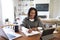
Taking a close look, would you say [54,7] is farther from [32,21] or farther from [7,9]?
[32,21]

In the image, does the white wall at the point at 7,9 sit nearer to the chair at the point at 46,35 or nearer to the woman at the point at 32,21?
the woman at the point at 32,21

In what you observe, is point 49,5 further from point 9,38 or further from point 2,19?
point 9,38

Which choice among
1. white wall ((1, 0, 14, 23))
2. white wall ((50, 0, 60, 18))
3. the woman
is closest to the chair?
the woman

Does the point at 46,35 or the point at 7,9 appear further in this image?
the point at 7,9

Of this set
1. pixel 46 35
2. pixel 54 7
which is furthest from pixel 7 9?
pixel 46 35

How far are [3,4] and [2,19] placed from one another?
2.08 feet

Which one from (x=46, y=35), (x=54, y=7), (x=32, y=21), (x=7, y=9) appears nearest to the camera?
(x=46, y=35)

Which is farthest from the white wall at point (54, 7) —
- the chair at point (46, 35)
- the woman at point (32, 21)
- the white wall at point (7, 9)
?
the chair at point (46, 35)

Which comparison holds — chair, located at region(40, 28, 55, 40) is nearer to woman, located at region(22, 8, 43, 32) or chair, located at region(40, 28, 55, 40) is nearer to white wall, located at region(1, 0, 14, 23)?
woman, located at region(22, 8, 43, 32)

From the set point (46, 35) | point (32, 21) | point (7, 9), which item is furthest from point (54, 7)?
point (46, 35)

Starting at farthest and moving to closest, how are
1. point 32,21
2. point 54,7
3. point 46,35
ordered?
point 54,7 → point 32,21 → point 46,35

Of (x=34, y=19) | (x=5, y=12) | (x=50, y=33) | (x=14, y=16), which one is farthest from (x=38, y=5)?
(x=50, y=33)

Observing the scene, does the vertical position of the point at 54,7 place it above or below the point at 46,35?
above

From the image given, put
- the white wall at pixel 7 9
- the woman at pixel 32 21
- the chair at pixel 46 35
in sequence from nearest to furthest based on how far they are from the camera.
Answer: the chair at pixel 46 35 < the woman at pixel 32 21 < the white wall at pixel 7 9
